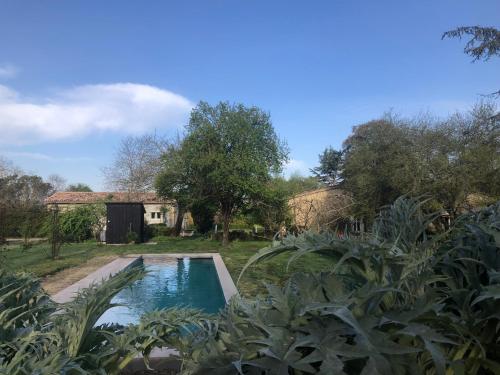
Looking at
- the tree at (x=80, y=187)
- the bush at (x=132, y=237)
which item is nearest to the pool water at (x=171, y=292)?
the bush at (x=132, y=237)

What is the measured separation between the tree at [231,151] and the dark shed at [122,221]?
4130 mm

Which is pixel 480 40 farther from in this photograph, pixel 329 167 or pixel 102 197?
pixel 329 167

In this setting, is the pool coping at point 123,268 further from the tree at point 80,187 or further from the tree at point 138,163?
the tree at point 80,187

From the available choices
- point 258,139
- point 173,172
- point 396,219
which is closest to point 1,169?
point 173,172

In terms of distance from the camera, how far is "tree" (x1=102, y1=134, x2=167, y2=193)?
3359 cm

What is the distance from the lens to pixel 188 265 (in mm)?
16094

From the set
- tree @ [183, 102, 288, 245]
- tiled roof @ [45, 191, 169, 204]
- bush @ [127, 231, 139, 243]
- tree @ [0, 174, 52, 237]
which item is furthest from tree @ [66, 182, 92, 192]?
tree @ [183, 102, 288, 245]

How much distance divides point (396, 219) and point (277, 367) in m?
1.12

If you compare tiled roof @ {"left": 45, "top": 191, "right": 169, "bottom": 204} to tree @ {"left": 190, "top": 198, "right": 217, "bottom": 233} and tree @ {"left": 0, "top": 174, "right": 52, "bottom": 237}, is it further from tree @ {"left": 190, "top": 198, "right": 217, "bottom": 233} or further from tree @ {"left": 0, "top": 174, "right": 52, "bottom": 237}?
tree @ {"left": 190, "top": 198, "right": 217, "bottom": 233}

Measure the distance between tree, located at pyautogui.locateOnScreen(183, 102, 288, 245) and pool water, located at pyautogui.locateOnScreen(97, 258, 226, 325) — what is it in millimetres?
5977

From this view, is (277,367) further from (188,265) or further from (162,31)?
(188,265)

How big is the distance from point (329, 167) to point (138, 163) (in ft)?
70.4

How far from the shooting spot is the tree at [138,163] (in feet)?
110

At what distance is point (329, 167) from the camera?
46.5 m
